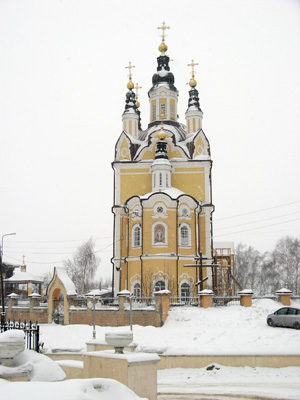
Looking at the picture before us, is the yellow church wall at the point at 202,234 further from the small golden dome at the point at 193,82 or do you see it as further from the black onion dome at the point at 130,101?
the small golden dome at the point at 193,82

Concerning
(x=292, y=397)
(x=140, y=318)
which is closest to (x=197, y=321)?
(x=140, y=318)

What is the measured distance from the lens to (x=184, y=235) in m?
32.3

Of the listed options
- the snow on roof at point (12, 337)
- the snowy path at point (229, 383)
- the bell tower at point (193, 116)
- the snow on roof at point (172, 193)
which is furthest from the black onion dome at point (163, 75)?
the snow on roof at point (12, 337)

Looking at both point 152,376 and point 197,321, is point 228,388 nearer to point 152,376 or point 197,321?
point 152,376

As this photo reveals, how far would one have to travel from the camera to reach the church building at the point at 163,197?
102 ft

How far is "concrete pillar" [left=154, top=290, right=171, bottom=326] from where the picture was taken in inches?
853

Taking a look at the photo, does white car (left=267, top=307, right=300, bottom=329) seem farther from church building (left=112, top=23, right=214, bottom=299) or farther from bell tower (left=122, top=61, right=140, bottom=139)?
bell tower (left=122, top=61, right=140, bottom=139)

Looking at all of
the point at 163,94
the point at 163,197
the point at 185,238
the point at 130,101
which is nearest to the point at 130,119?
the point at 130,101

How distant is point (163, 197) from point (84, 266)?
1001 inches

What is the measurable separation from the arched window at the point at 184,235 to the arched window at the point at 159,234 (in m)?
1.39

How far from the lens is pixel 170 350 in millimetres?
16391

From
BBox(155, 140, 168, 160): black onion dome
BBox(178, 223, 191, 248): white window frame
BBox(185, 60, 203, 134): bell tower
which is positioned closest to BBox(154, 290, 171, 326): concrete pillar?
BBox(178, 223, 191, 248): white window frame

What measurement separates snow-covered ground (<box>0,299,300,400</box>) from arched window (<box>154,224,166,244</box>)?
346 inches

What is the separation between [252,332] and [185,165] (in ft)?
60.3
